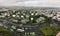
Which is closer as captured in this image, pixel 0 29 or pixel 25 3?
pixel 0 29

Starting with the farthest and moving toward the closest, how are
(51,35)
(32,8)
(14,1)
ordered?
(14,1) → (32,8) → (51,35)

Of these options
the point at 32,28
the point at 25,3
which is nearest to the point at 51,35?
the point at 32,28

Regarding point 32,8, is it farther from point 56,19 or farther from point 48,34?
point 48,34

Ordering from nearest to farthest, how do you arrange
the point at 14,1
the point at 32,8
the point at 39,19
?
the point at 39,19
the point at 32,8
the point at 14,1

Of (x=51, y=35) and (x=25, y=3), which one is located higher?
(x=25, y=3)

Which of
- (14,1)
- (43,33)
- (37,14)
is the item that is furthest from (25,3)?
(43,33)

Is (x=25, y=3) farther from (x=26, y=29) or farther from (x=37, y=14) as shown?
(x=26, y=29)

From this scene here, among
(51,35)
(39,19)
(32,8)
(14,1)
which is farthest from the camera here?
(14,1)
